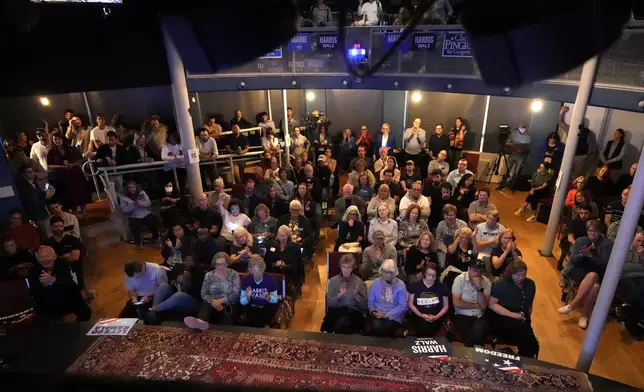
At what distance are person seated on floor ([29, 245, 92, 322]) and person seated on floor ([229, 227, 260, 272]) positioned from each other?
1802 mm

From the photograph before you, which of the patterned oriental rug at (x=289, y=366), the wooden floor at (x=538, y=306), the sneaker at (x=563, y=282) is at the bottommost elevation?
the wooden floor at (x=538, y=306)

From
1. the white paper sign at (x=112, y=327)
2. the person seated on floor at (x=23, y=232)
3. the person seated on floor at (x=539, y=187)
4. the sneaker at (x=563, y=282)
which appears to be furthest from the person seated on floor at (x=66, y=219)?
the person seated on floor at (x=539, y=187)

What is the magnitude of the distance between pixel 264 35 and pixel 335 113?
10.2 metres

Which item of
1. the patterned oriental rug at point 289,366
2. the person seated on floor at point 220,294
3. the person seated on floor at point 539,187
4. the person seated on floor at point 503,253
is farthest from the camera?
the person seated on floor at point 539,187

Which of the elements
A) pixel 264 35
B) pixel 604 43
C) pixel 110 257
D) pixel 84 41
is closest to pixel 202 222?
pixel 110 257

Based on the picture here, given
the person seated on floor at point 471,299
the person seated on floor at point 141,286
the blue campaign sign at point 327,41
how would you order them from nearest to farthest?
the person seated on floor at point 471,299 → the person seated on floor at point 141,286 → the blue campaign sign at point 327,41

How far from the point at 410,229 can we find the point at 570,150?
259 cm

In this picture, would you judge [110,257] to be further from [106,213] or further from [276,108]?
[276,108]

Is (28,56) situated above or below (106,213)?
above

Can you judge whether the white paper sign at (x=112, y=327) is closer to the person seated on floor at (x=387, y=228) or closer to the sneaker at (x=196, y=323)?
the sneaker at (x=196, y=323)

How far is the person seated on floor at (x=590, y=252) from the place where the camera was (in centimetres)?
494

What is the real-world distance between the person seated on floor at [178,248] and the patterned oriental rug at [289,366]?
4.58ft

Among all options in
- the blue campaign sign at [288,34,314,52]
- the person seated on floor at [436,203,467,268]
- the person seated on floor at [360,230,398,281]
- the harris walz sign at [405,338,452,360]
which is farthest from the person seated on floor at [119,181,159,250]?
the harris walz sign at [405,338,452,360]

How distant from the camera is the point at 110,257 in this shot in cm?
680
